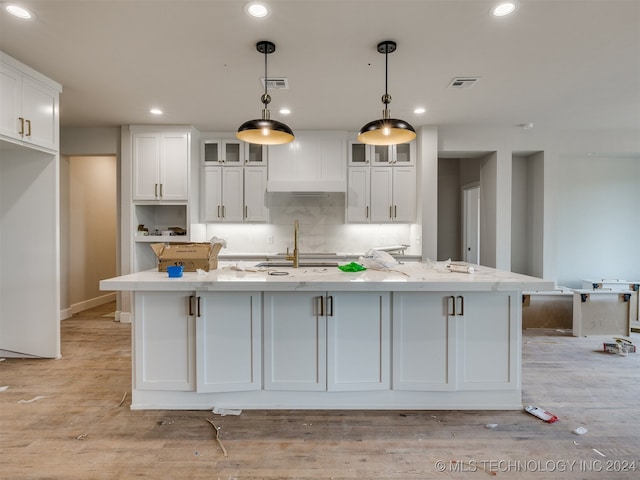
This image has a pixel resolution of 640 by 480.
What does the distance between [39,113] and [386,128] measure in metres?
3.24

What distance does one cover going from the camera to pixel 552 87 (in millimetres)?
3336

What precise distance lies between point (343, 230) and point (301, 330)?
3.09 metres

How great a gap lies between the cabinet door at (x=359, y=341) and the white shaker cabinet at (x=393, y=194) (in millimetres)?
2737

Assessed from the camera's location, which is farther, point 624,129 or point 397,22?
point 624,129

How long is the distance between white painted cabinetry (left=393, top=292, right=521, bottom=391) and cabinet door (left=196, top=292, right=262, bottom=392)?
3.23ft

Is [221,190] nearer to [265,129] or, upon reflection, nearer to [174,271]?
[265,129]

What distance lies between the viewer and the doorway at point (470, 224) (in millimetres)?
6043

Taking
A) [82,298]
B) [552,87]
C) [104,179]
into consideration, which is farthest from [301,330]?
[104,179]

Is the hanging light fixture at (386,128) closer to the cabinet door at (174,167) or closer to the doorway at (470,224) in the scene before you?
the cabinet door at (174,167)

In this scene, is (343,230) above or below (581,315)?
above

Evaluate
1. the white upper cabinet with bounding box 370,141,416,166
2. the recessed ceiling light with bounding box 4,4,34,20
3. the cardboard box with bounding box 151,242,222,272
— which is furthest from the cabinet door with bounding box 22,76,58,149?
the white upper cabinet with bounding box 370,141,416,166

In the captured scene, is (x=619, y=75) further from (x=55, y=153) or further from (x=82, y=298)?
(x=82, y=298)

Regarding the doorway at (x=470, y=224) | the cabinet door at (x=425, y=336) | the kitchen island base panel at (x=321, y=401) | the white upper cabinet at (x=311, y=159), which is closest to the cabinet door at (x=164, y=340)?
the kitchen island base panel at (x=321, y=401)

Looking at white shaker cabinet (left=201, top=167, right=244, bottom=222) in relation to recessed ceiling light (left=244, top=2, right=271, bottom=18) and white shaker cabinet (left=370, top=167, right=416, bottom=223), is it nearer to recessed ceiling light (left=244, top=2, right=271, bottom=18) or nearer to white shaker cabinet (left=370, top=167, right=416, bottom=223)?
white shaker cabinet (left=370, top=167, right=416, bottom=223)
